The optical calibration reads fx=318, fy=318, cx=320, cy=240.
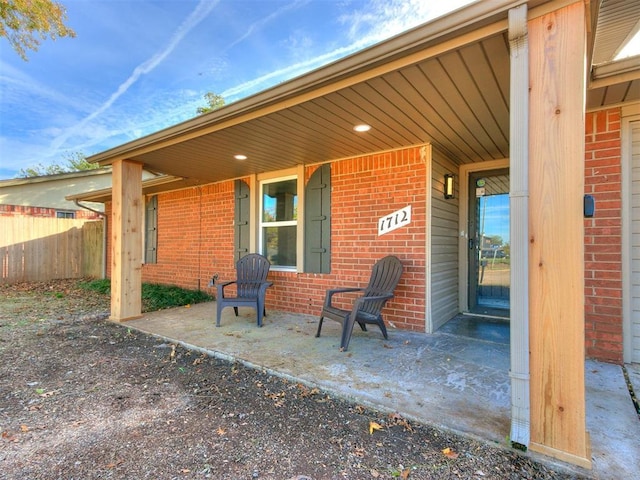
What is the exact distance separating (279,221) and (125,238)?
216 centimetres

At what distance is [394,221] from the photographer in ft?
12.9

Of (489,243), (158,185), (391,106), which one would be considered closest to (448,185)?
(489,243)

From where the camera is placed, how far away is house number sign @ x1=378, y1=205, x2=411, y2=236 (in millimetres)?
3834

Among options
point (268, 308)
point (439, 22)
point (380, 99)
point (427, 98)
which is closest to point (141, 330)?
point (268, 308)

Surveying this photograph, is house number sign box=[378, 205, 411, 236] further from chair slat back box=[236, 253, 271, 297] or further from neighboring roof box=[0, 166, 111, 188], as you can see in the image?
neighboring roof box=[0, 166, 111, 188]

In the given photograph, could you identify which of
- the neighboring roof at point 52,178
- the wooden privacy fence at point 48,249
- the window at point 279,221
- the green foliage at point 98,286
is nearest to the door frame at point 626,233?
the window at point 279,221

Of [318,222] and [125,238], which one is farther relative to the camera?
[318,222]

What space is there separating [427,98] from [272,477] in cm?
267

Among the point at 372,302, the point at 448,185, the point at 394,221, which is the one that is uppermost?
the point at 448,185

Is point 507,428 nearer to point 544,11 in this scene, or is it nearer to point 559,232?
point 559,232

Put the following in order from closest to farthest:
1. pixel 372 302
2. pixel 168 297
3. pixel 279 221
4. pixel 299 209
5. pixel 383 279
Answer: pixel 372 302 → pixel 383 279 → pixel 299 209 → pixel 279 221 → pixel 168 297

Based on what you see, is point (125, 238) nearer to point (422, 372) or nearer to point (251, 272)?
point (251, 272)

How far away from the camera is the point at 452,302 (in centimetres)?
442

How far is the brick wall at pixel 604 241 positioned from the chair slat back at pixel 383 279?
1701 mm
